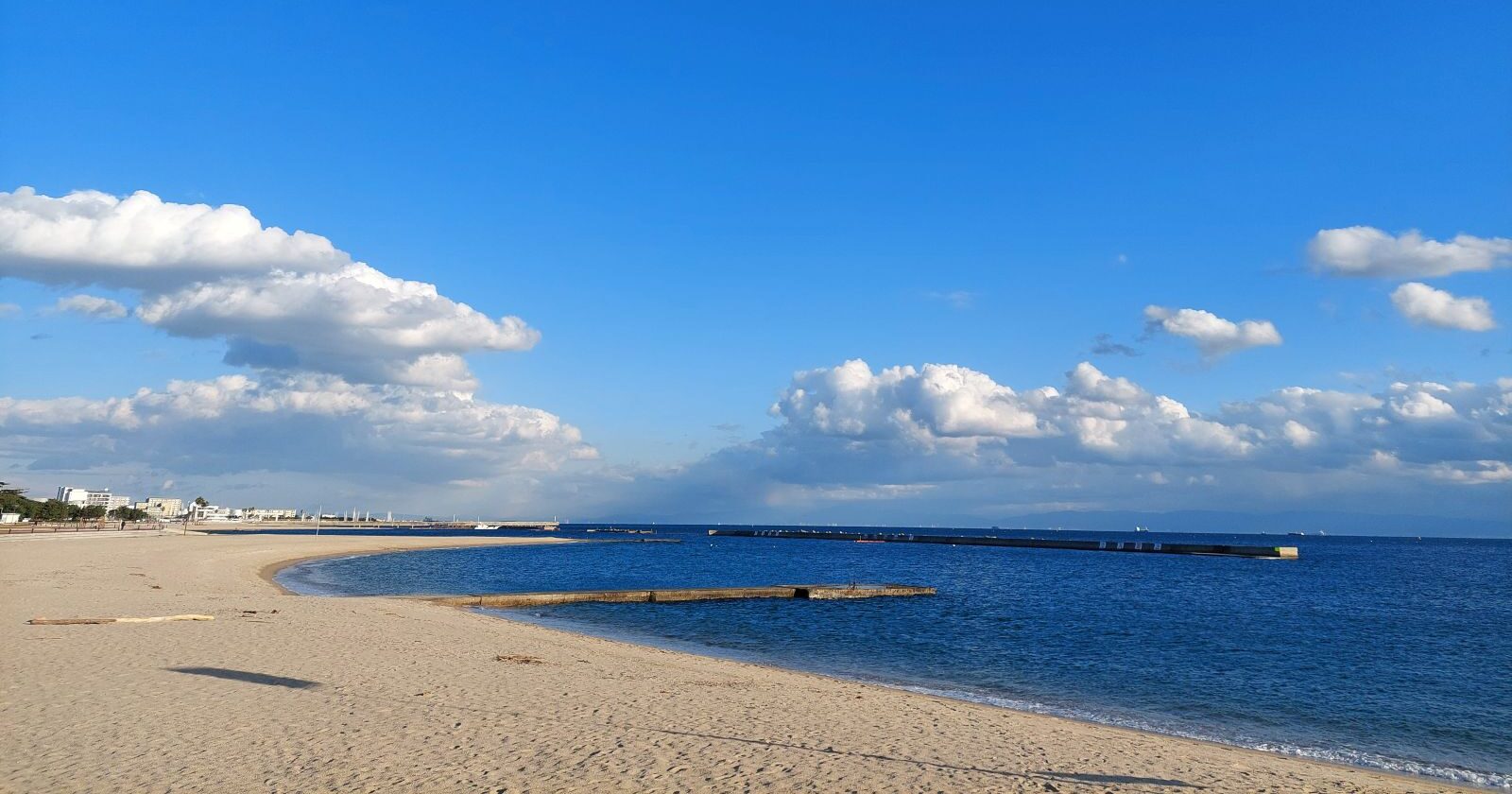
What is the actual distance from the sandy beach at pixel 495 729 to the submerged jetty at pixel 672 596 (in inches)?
645

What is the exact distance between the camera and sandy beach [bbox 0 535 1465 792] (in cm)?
1084

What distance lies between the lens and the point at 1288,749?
17219mm

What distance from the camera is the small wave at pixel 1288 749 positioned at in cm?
1573

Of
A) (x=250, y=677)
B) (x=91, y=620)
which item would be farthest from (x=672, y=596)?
(x=250, y=677)

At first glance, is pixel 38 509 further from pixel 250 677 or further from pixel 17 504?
pixel 250 677

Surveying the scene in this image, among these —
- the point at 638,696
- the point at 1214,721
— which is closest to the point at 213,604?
the point at 638,696

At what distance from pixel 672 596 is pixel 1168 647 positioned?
24.2 meters

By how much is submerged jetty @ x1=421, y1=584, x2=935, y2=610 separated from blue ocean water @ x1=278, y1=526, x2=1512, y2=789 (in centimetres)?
152

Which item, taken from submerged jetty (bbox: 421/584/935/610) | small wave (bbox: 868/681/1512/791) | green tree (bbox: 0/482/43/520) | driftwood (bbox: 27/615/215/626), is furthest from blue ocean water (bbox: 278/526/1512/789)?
green tree (bbox: 0/482/43/520)

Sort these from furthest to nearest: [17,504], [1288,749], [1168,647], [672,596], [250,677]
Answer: [17,504] → [672,596] → [1168,647] → [1288,749] → [250,677]

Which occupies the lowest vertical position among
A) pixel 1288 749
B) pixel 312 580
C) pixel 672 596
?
pixel 312 580

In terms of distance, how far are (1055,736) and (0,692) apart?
1795 centimetres

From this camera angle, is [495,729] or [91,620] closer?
[495,729]

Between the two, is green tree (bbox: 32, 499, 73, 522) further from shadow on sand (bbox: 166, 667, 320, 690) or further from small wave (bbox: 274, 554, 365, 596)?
shadow on sand (bbox: 166, 667, 320, 690)
